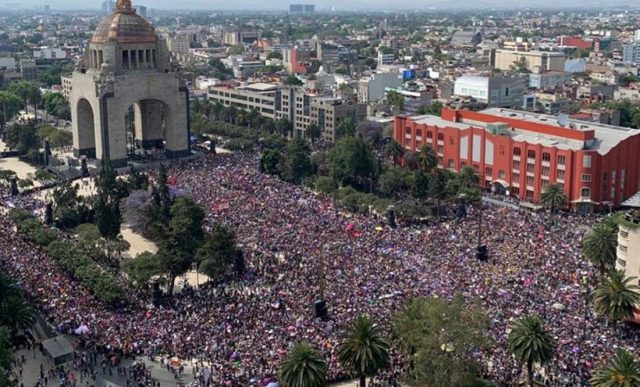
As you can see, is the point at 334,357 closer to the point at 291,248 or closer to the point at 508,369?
the point at 508,369

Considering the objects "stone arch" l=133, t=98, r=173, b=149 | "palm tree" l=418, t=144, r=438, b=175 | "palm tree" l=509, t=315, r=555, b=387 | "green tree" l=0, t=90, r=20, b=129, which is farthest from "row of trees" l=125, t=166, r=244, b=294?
"green tree" l=0, t=90, r=20, b=129

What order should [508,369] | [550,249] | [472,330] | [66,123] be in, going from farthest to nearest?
[66,123]
[550,249]
[508,369]
[472,330]

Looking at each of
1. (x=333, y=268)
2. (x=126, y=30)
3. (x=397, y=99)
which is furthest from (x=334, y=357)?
(x=397, y=99)

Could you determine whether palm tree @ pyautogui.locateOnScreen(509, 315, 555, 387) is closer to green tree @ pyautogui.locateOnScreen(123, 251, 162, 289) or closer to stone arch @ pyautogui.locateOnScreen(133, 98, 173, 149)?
green tree @ pyautogui.locateOnScreen(123, 251, 162, 289)

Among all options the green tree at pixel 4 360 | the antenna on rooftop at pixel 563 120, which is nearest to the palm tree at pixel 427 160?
the antenna on rooftop at pixel 563 120

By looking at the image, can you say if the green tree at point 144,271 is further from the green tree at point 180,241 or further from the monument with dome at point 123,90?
the monument with dome at point 123,90

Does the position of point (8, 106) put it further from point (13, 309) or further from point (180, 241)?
point (13, 309)
